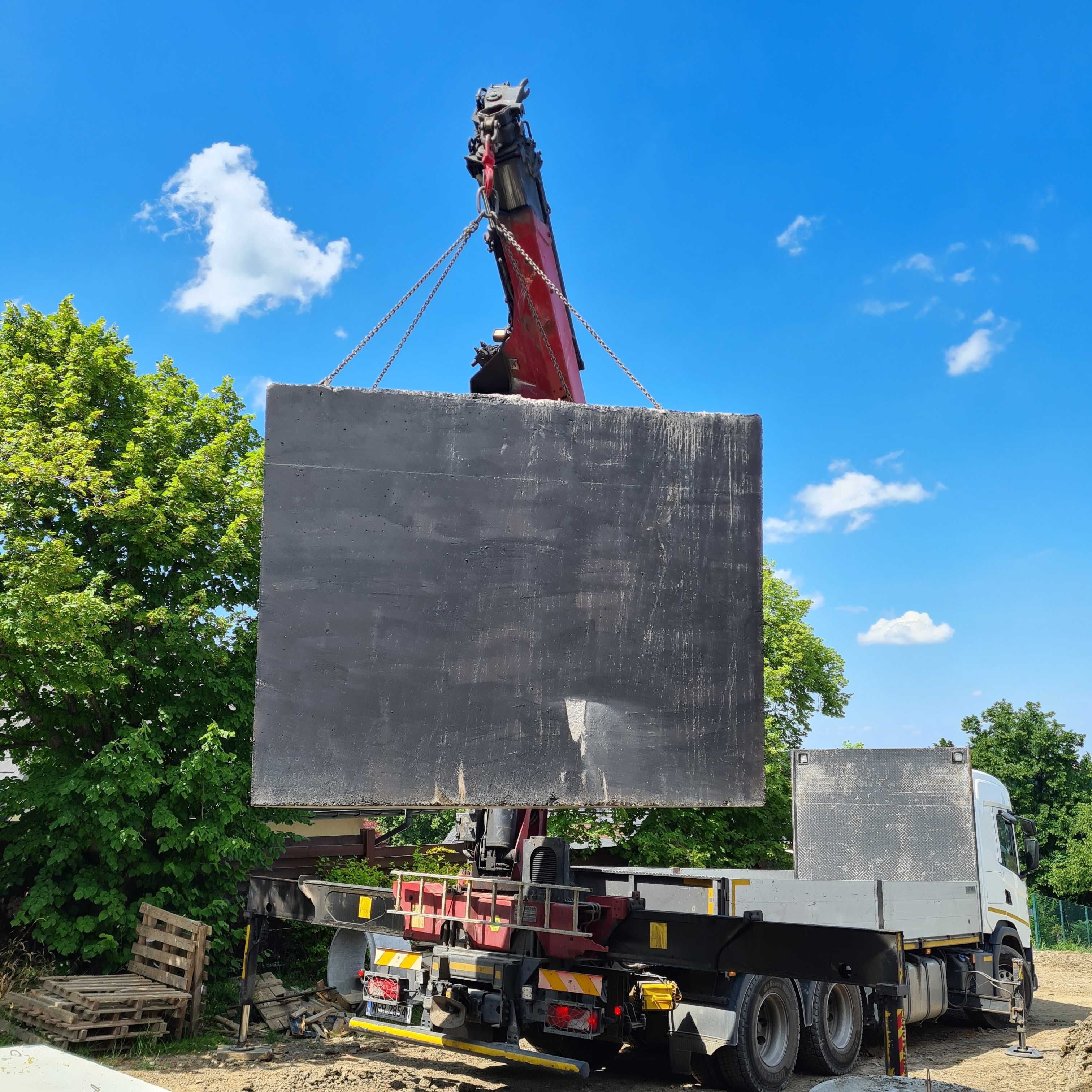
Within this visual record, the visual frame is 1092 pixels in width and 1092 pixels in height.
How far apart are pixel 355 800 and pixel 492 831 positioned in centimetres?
390

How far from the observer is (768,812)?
20.0 metres

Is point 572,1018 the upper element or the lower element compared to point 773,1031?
upper

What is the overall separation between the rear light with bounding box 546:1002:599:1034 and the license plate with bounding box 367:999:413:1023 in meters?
1.10

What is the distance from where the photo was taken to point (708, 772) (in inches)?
165

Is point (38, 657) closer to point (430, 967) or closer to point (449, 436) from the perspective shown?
point (430, 967)

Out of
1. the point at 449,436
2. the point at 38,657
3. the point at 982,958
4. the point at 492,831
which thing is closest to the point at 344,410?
the point at 449,436

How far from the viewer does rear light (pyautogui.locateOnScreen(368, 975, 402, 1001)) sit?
7148mm

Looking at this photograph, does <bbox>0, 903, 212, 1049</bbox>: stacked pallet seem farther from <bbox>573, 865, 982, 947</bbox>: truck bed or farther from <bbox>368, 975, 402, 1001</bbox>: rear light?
<bbox>573, 865, 982, 947</bbox>: truck bed

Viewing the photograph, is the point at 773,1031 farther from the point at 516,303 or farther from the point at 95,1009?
the point at 516,303

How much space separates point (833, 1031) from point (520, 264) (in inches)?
294

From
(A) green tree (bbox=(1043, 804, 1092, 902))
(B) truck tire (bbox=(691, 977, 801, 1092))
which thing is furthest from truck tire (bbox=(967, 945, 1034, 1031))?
(A) green tree (bbox=(1043, 804, 1092, 902))

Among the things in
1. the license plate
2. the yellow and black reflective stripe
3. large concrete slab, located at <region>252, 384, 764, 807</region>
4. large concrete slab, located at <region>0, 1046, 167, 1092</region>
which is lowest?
the license plate

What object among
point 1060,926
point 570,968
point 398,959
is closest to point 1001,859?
point 570,968

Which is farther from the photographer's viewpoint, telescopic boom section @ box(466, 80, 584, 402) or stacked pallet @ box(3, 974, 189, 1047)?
stacked pallet @ box(3, 974, 189, 1047)
